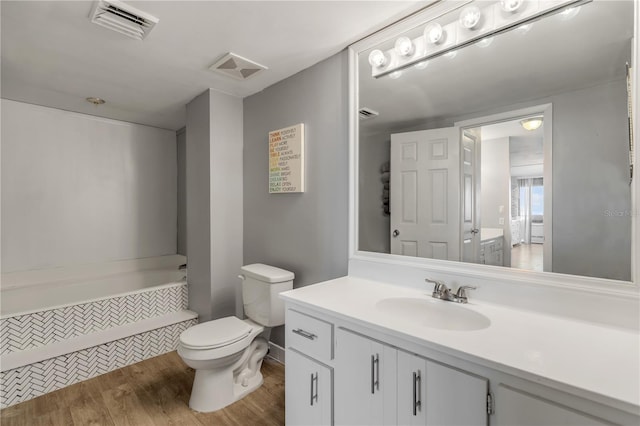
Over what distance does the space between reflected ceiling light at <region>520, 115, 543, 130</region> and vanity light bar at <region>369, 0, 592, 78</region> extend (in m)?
0.41

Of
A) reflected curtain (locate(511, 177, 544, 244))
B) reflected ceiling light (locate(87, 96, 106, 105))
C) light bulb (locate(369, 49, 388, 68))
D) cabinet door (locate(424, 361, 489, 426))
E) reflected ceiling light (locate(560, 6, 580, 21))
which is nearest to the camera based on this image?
cabinet door (locate(424, 361, 489, 426))

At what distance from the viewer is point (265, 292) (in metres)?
2.11

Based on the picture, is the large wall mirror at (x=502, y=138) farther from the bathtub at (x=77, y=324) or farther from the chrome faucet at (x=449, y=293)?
the bathtub at (x=77, y=324)

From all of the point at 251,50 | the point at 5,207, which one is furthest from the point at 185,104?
the point at 5,207

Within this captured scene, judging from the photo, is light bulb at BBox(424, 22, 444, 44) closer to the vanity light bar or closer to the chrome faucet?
the vanity light bar

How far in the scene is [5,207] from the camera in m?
2.81

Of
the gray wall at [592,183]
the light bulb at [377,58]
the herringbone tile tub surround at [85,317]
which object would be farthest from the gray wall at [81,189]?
the gray wall at [592,183]

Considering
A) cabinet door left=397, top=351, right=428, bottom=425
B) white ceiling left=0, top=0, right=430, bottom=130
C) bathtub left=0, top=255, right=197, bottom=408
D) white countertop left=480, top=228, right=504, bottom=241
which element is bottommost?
bathtub left=0, top=255, right=197, bottom=408

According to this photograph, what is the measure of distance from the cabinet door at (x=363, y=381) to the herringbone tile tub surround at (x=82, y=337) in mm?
2006

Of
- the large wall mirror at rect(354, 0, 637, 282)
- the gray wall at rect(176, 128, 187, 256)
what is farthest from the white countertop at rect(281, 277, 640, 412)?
the gray wall at rect(176, 128, 187, 256)

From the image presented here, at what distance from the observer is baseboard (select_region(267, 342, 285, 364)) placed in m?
2.42

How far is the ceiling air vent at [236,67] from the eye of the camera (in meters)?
2.02

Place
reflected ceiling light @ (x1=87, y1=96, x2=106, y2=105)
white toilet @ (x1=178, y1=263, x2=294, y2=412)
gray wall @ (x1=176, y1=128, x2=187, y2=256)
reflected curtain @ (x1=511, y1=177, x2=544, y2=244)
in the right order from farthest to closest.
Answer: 1. gray wall @ (x1=176, y1=128, x2=187, y2=256)
2. reflected ceiling light @ (x1=87, y1=96, x2=106, y2=105)
3. white toilet @ (x1=178, y1=263, x2=294, y2=412)
4. reflected curtain @ (x1=511, y1=177, x2=544, y2=244)

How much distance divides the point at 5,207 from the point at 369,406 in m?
3.66
